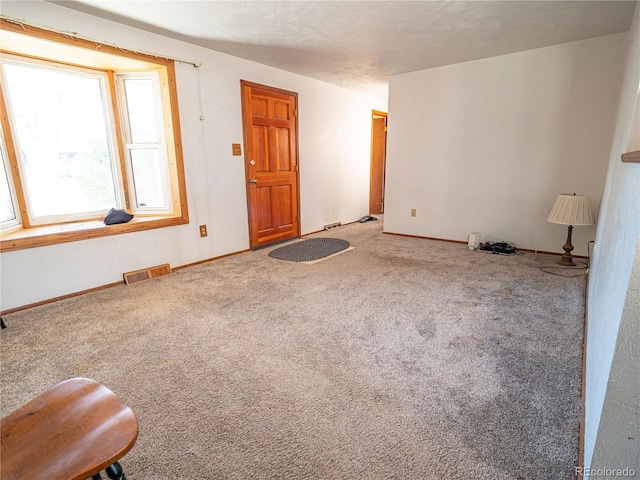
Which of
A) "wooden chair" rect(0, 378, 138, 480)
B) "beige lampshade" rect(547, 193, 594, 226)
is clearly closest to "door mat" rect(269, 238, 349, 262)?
"beige lampshade" rect(547, 193, 594, 226)

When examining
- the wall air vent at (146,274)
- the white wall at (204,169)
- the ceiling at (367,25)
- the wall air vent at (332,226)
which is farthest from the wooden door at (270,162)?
the wall air vent at (146,274)

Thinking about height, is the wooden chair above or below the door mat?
above

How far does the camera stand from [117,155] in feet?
10.9

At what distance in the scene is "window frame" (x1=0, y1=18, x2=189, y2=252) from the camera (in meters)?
2.51

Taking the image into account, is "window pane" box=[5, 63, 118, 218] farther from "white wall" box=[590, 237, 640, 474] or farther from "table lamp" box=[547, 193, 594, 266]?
"table lamp" box=[547, 193, 594, 266]

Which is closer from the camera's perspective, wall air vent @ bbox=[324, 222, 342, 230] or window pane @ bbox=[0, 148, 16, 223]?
window pane @ bbox=[0, 148, 16, 223]

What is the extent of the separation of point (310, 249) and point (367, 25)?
2493 millimetres

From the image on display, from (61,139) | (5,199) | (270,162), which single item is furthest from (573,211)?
(5,199)

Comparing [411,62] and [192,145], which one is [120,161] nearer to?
[192,145]

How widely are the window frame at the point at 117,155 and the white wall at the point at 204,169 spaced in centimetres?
7

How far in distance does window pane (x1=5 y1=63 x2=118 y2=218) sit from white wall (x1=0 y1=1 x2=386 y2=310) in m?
0.57

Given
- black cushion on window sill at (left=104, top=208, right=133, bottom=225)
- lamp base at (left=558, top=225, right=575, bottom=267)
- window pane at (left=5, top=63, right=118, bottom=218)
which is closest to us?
window pane at (left=5, top=63, right=118, bottom=218)

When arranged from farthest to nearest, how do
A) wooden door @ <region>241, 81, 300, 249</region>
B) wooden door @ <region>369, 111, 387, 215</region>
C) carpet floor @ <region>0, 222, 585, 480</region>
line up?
1. wooden door @ <region>369, 111, 387, 215</region>
2. wooden door @ <region>241, 81, 300, 249</region>
3. carpet floor @ <region>0, 222, 585, 480</region>

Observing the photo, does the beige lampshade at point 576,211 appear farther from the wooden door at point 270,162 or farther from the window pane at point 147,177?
the window pane at point 147,177
